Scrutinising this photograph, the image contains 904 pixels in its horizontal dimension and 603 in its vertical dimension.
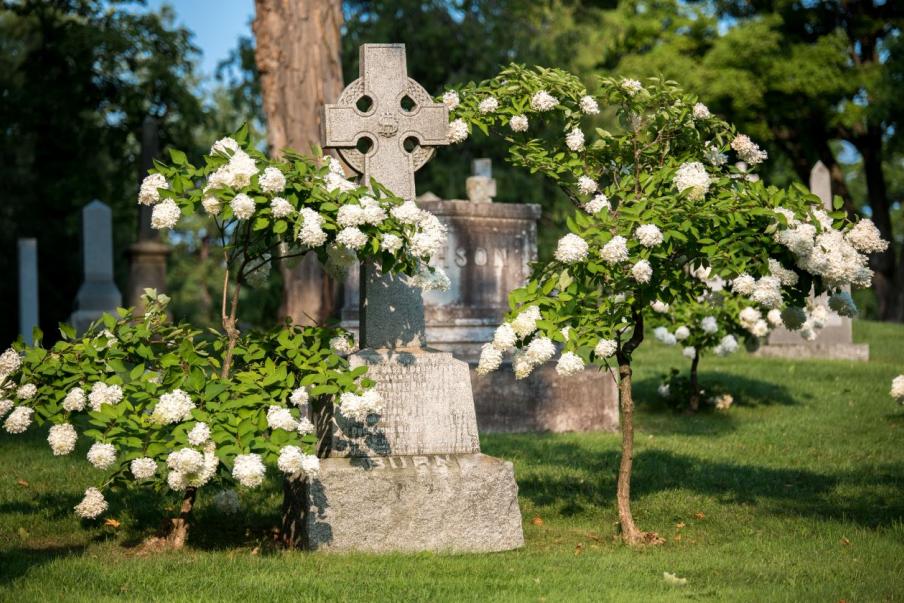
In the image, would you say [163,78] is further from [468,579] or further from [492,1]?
[468,579]

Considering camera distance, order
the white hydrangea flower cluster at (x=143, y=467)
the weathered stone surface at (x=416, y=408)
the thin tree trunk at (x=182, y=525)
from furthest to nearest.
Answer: the weathered stone surface at (x=416, y=408)
the thin tree trunk at (x=182, y=525)
the white hydrangea flower cluster at (x=143, y=467)

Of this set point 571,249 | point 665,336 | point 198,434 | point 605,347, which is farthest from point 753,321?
point 198,434

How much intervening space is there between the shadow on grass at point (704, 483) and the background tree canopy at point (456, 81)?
1818cm

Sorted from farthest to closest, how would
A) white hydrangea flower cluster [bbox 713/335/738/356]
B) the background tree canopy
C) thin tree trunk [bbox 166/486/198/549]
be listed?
the background tree canopy, white hydrangea flower cluster [bbox 713/335/738/356], thin tree trunk [bbox 166/486/198/549]

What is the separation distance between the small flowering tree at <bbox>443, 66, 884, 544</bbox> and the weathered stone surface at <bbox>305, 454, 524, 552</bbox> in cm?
72

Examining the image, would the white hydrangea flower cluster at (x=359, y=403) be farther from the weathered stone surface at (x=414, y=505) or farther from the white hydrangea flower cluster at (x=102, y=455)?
the white hydrangea flower cluster at (x=102, y=455)

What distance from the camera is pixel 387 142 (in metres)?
7.39

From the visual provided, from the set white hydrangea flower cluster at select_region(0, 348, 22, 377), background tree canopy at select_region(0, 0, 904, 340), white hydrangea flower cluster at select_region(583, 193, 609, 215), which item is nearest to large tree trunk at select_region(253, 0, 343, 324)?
white hydrangea flower cluster at select_region(583, 193, 609, 215)

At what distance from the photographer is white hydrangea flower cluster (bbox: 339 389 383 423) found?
6.35m

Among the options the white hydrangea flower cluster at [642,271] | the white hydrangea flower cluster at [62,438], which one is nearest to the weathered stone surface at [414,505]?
the white hydrangea flower cluster at [62,438]

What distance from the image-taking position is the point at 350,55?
28.2 metres

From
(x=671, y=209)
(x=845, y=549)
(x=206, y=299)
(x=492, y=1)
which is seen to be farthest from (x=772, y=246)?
(x=206, y=299)

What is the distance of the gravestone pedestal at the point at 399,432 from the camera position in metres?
6.74

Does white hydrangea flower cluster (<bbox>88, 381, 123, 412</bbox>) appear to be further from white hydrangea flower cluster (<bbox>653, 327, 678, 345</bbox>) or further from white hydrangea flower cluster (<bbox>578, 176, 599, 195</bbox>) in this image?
white hydrangea flower cluster (<bbox>653, 327, 678, 345</bbox>)
